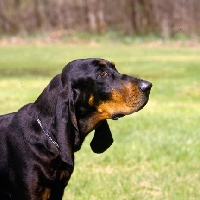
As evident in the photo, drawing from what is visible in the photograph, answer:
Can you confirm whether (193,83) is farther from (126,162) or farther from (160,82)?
(126,162)

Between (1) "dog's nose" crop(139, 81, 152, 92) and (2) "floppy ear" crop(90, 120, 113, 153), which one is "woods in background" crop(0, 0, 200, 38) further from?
(1) "dog's nose" crop(139, 81, 152, 92)

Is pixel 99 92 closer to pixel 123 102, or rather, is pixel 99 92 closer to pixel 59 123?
pixel 123 102

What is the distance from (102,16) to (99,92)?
36617mm

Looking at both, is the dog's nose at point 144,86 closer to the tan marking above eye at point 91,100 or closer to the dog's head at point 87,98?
the dog's head at point 87,98

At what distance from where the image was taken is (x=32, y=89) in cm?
1482

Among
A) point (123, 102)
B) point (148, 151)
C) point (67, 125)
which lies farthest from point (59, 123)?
point (148, 151)

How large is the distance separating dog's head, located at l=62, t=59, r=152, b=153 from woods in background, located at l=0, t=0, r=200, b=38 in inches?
1300

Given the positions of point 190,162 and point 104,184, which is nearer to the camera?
point 104,184

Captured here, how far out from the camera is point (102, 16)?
41.0 m

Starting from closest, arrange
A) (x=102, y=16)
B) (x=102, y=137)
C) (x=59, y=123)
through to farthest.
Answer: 1. (x=59, y=123)
2. (x=102, y=137)
3. (x=102, y=16)

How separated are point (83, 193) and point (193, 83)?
981 centimetres


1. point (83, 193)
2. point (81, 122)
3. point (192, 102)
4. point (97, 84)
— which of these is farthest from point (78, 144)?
point (192, 102)

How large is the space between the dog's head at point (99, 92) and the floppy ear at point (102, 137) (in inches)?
9.0

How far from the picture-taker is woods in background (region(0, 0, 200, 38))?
38438 mm
